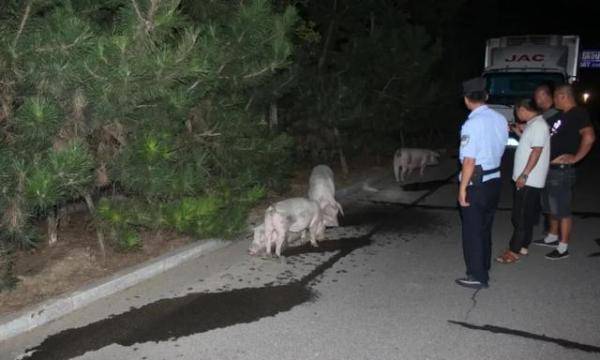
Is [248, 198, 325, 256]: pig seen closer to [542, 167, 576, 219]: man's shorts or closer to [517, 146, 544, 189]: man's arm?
[517, 146, 544, 189]: man's arm

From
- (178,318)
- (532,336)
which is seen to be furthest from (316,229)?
(532,336)

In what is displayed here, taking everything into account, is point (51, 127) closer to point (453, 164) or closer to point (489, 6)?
point (453, 164)

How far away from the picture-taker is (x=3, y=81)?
15.9 feet

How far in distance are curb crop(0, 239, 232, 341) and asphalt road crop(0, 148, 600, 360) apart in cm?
9

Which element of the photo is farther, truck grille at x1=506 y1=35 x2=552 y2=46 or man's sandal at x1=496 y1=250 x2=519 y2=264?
truck grille at x1=506 y1=35 x2=552 y2=46

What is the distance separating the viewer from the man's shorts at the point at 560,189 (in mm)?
6285

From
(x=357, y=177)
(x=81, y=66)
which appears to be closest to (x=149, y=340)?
(x=81, y=66)

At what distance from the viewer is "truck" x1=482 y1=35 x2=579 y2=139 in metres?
13.9

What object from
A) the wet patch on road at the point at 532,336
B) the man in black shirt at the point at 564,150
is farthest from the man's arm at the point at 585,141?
the wet patch on road at the point at 532,336

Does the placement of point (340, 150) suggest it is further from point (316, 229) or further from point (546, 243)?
point (546, 243)

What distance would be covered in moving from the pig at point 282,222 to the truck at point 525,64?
8425mm

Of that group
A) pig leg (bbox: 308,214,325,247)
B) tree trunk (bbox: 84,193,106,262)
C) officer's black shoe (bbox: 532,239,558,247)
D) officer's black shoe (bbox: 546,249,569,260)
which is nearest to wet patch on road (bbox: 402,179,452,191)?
officer's black shoe (bbox: 532,239,558,247)

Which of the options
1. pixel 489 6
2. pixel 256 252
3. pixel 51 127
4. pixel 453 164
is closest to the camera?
pixel 51 127

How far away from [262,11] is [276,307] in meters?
3.45
